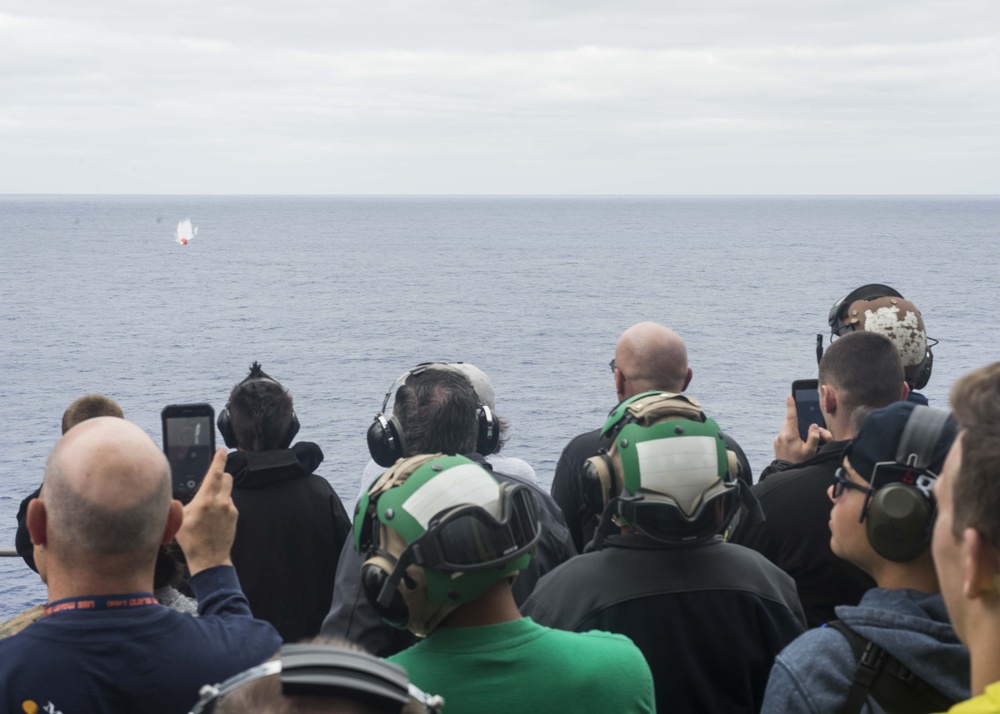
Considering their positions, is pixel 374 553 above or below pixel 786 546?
above

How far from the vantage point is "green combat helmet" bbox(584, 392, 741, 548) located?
370 cm

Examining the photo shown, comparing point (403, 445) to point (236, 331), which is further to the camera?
point (236, 331)

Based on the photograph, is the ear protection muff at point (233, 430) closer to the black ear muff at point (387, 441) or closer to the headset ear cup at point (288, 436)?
the headset ear cup at point (288, 436)

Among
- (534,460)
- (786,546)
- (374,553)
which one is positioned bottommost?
(534,460)

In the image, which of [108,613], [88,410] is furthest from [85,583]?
[88,410]

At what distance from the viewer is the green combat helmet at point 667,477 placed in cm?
370

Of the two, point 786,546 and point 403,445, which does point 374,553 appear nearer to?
point 403,445

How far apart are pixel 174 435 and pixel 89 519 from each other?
6.15ft

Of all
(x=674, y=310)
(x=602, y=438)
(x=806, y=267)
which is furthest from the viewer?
(x=806, y=267)

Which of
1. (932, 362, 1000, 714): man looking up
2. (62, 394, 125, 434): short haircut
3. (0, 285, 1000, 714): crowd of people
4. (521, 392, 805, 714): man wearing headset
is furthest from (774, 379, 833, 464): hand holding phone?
(62, 394, 125, 434): short haircut

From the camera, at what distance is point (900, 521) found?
3.17m

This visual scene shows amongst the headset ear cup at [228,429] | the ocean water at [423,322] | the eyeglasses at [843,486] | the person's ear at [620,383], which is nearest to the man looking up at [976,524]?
the eyeglasses at [843,486]

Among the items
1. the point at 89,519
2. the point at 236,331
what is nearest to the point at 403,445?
the point at 89,519

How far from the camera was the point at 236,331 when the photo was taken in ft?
224
